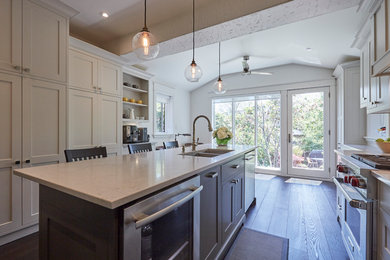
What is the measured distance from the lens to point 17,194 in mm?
1857

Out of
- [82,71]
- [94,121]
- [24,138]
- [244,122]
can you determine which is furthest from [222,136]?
[244,122]

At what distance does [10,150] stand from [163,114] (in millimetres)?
3313

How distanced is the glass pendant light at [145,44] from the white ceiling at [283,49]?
1.95 metres

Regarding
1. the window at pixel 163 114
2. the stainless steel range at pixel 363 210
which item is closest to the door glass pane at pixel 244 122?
the window at pixel 163 114

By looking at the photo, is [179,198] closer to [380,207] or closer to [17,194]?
[380,207]

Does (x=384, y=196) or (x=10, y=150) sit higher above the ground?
(x=10, y=150)

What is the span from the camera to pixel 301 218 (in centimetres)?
240

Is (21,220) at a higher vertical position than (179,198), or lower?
lower

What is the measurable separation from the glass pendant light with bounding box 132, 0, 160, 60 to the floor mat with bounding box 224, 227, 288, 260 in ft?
7.09

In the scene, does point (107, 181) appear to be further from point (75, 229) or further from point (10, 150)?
point (10, 150)

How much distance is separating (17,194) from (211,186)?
2.03 m

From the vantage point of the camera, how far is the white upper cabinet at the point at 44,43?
6.21 ft

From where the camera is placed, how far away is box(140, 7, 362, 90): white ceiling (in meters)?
2.44

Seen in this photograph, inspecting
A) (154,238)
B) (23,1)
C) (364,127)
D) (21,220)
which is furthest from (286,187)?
(23,1)
